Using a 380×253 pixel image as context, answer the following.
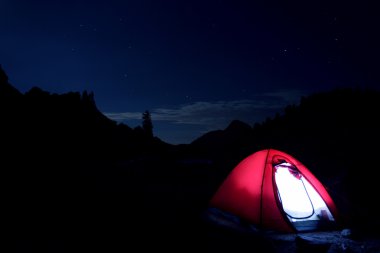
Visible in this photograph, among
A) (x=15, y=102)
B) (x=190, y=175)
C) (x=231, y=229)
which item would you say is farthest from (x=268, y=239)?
(x=15, y=102)

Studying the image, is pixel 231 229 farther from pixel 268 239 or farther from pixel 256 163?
pixel 256 163

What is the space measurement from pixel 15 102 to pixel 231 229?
24.3m

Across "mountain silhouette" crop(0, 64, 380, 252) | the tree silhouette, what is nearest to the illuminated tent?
"mountain silhouette" crop(0, 64, 380, 252)

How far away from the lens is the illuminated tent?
6891 mm

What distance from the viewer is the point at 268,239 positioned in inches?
238

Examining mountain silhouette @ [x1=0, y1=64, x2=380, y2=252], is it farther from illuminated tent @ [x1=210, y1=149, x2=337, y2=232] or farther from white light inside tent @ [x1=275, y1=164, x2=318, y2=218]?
white light inside tent @ [x1=275, y1=164, x2=318, y2=218]

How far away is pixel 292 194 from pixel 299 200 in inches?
9.5

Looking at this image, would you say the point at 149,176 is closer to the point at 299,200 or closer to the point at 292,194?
the point at 292,194

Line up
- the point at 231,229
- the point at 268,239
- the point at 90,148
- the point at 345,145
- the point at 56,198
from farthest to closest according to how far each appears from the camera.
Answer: the point at 90,148, the point at 345,145, the point at 56,198, the point at 231,229, the point at 268,239

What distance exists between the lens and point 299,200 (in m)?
7.41

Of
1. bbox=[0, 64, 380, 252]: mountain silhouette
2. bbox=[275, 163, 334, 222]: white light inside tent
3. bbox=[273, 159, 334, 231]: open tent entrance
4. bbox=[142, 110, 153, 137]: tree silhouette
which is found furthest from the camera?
bbox=[142, 110, 153, 137]: tree silhouette

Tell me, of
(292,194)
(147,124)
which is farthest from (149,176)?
(147,124)

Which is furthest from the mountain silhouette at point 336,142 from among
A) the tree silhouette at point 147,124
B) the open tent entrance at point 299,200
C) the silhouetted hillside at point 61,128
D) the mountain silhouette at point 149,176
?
the tree silhouette at point 147,124

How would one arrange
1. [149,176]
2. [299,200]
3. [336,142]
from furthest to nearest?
[336,142] → [149,176] → [299,200]
